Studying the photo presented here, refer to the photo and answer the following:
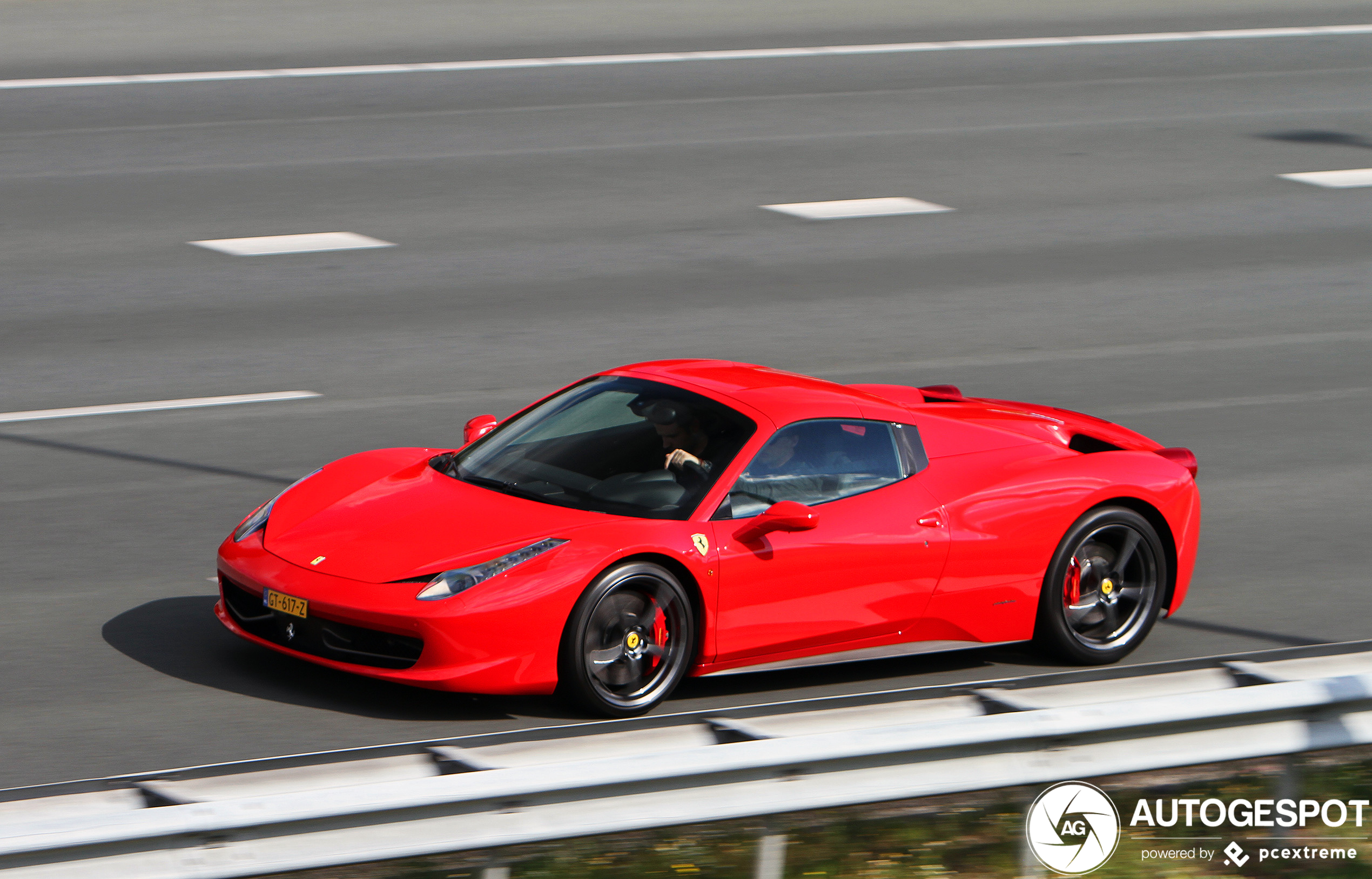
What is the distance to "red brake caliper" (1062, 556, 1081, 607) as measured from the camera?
8078 mm

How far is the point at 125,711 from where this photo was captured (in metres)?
7.03

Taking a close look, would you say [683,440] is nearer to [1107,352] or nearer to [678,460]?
[678,460]

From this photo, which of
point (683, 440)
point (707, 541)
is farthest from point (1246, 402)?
point (707, 541)

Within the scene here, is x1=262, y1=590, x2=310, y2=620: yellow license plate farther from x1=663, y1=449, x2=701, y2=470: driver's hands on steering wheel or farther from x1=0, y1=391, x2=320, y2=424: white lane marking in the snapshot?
x1=0, y1=391, x2=320, y2=424: white lane marking

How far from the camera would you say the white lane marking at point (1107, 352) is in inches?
512

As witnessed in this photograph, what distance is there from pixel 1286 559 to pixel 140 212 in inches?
420

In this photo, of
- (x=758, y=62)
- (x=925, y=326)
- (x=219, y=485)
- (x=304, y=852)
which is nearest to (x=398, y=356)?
(x=219, y=485)

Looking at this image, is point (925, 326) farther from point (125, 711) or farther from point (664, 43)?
point (664, 43)

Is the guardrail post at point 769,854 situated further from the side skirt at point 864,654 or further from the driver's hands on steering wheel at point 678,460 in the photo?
the driver's hands on steering wheel at point 678,460

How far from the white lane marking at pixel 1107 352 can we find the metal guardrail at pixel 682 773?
7.08 metres

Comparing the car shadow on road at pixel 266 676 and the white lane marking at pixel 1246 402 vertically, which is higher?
the white lane marking at pixel 1246 402

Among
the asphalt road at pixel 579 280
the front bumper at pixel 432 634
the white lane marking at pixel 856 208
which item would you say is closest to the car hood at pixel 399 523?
the front bumper at pixel 432 634

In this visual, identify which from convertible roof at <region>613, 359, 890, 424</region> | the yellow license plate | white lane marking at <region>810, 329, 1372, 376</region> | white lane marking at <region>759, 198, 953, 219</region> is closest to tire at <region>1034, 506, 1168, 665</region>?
convertible roof at <region>613, 359, 890, 424</region>

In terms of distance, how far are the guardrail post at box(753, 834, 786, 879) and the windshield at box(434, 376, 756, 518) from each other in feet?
7.78
